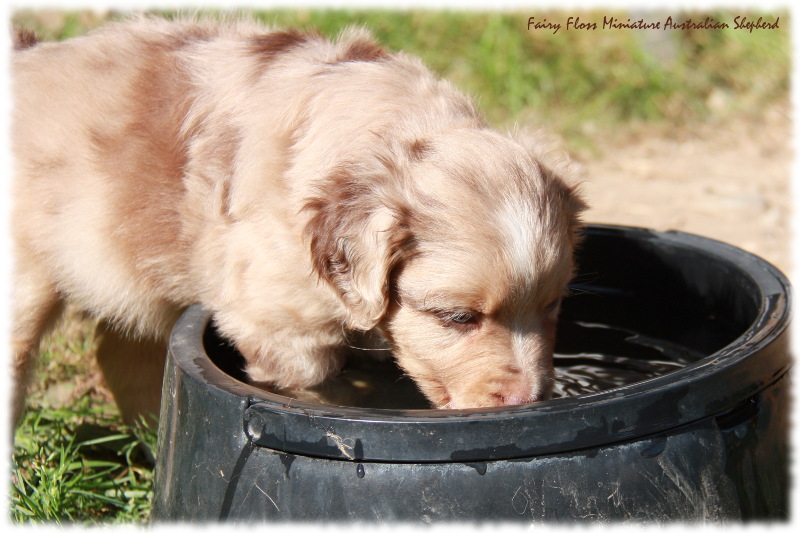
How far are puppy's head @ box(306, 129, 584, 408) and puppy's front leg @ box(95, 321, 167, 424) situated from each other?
146 centimetres

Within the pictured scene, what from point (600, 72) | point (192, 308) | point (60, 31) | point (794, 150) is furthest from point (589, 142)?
point (192, 308)

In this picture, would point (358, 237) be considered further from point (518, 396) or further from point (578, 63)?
point (578, 63)

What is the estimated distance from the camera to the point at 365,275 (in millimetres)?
2686

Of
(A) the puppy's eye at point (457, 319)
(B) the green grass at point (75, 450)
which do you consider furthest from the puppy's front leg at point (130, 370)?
(A) the puppy's eye at point (457, 319)

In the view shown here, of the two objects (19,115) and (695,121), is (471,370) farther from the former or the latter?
(695,121)

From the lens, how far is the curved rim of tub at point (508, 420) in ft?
7.09

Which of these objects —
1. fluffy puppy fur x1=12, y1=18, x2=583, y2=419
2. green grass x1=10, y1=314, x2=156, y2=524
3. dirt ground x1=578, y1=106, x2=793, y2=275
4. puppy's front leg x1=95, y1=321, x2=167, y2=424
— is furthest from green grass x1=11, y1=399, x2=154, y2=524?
dirt ground x1=578, y1=106, x2=793, y2=275

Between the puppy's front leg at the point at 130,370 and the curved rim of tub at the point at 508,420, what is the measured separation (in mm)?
1553

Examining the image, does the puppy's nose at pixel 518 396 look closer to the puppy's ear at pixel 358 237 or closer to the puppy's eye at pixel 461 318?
the puppy's eye at pixel 461 318

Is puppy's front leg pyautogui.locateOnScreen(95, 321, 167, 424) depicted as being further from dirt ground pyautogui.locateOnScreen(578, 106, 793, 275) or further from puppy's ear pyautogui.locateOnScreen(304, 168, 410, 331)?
dirt ground pyautogui.locateOnScreen(578, 106, 793, 275)

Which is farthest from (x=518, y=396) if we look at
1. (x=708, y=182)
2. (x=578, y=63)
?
(x=578, y=63)

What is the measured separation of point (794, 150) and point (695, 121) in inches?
31.9

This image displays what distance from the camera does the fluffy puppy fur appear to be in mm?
2678

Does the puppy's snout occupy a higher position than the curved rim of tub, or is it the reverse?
the curved rim of tub
